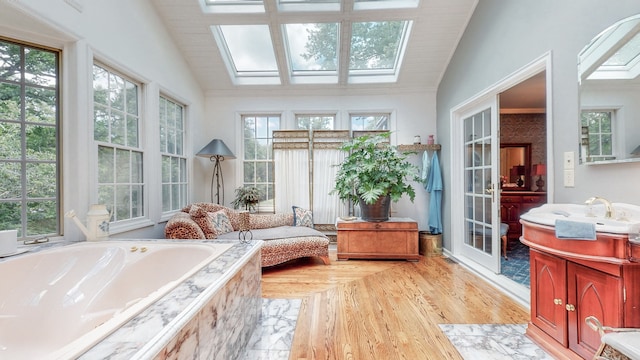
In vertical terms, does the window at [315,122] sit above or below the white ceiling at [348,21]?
below

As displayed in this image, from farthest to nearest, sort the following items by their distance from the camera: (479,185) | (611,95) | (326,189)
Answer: (326,189) < (479,185) < (611,95)

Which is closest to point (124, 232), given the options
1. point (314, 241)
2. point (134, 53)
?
point (134, 53)

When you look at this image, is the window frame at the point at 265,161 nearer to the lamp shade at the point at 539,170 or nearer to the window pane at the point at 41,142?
the window pane at the point at 41,142

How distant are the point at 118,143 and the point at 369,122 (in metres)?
3.28

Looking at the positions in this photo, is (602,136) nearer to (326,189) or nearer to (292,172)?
(326,189)

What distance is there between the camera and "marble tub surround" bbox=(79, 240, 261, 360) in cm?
80

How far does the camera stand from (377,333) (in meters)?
1.86

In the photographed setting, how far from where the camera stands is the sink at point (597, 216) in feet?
4.07

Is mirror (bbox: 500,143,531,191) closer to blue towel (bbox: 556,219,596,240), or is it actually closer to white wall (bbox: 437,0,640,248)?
white wall (bbox: 437,0,640,248)

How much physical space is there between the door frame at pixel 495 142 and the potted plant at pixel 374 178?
54cm

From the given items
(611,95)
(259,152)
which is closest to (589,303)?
(611,95)

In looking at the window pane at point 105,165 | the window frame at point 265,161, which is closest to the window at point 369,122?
the window frame at point 265,161

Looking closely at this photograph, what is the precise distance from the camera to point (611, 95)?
158 centimetres

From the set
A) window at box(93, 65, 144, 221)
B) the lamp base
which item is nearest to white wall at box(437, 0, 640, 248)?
the lamp base
